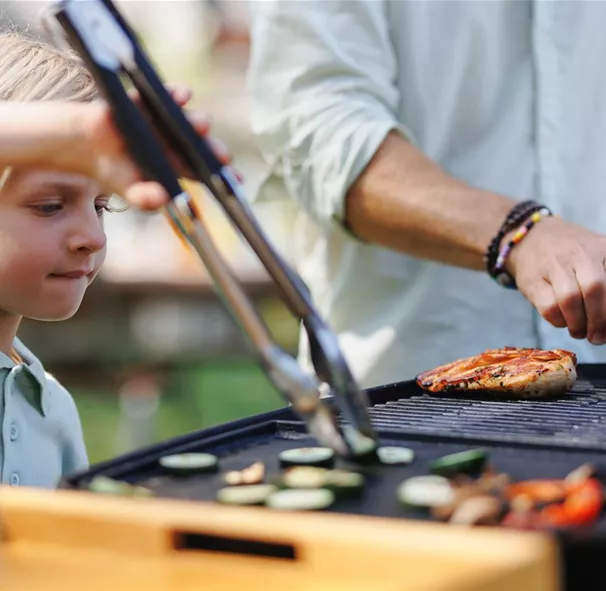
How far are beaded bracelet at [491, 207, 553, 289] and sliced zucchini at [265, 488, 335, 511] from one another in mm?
979

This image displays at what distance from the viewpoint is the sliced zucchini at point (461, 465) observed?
111 centimetres

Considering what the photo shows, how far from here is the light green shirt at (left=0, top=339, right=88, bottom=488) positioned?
168 cm

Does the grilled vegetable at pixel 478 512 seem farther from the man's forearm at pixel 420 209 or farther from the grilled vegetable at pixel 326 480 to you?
the man's forearm at pixel 420 209

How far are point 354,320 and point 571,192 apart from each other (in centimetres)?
57

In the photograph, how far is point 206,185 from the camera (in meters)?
1.03

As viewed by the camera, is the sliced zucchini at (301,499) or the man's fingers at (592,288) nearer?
the sliced zucchini at (301,499)

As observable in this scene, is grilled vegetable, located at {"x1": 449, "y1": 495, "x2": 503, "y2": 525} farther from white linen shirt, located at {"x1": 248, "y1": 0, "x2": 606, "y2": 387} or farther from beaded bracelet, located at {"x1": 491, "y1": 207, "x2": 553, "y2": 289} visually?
white linen shirt, located at {"x1": 248, "y1": 0, "x2": 606, "y2": 387}

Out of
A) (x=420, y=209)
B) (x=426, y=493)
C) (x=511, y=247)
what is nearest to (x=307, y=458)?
(x=426, y=493)

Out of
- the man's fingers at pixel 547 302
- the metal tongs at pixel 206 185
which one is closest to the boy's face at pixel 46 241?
the metal tongs at pixel 206 185

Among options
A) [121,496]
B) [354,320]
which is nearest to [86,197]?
[121,496]

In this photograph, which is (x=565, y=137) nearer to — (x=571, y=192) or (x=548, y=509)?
(x=571, y=192)

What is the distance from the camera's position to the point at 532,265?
6.00 feet

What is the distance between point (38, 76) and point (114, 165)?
2.68ft

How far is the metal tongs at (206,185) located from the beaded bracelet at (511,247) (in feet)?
2.93
